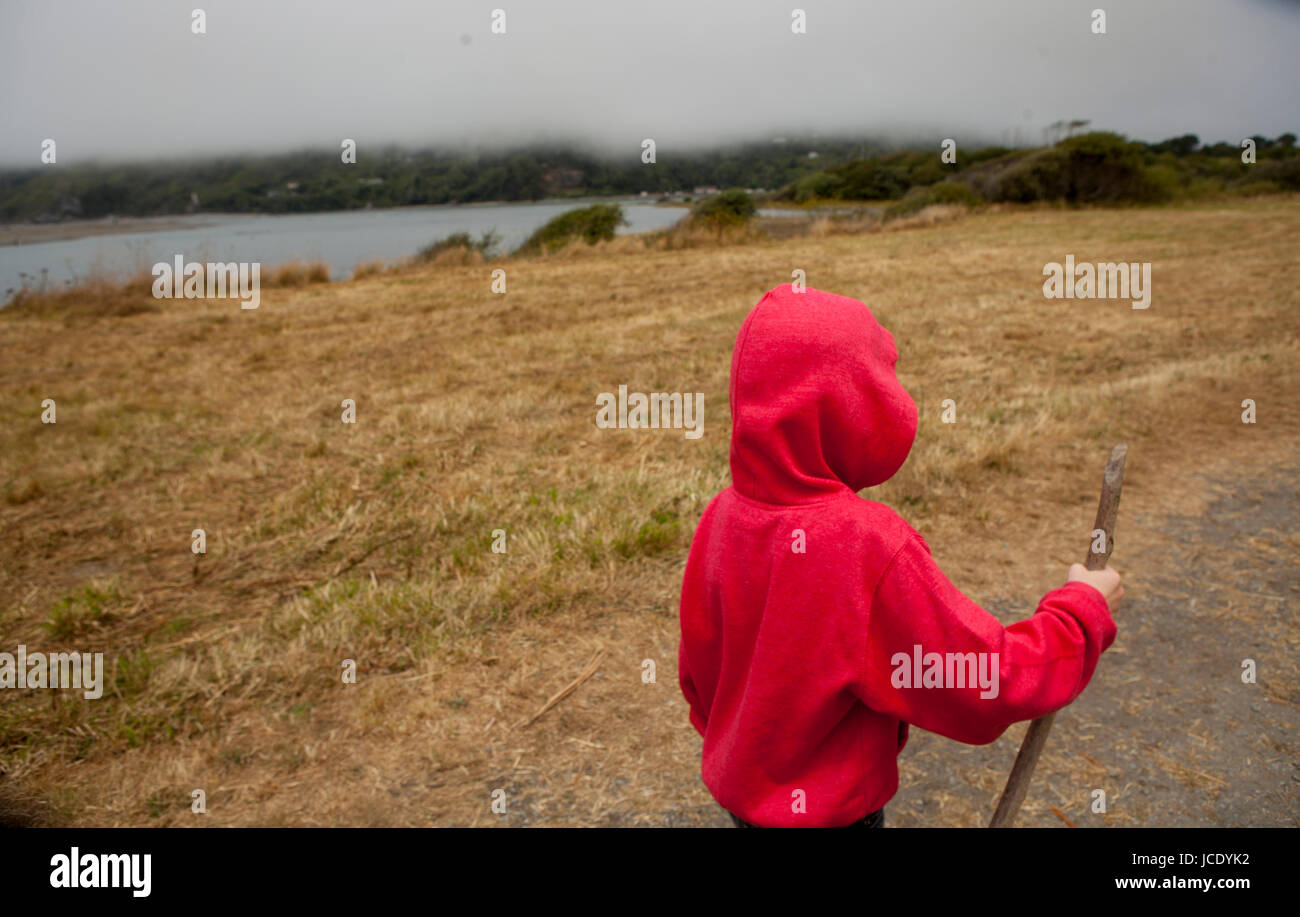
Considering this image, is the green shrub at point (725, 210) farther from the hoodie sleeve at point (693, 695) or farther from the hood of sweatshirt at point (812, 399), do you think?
the hood of sweatshirt at point (812, 399)

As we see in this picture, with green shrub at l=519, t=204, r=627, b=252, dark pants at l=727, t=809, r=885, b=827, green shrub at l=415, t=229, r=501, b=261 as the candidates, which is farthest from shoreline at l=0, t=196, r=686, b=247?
dark pants at l=727, t=809, r=885, b=827

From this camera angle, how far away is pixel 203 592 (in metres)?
4.29

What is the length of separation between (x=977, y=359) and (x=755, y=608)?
7532 millimetres

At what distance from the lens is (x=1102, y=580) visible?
154 cm

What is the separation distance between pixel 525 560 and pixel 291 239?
17759mm

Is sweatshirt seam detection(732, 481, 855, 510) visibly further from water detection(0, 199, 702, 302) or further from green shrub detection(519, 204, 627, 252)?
green shrub detection(519, 204, 627, 252)

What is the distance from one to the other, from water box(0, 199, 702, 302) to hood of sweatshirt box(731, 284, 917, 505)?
15.9 metres

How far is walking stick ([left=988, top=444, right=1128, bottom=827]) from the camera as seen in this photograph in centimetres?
149

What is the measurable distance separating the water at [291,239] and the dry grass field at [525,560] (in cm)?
499

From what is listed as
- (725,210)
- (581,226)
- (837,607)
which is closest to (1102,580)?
(837,607)

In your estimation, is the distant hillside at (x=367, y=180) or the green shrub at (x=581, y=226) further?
the distant hillside at (x=367, y=180)

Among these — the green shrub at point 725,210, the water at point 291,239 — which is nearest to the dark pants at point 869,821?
the water at point 291,239

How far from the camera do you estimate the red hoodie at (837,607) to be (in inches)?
54.1
